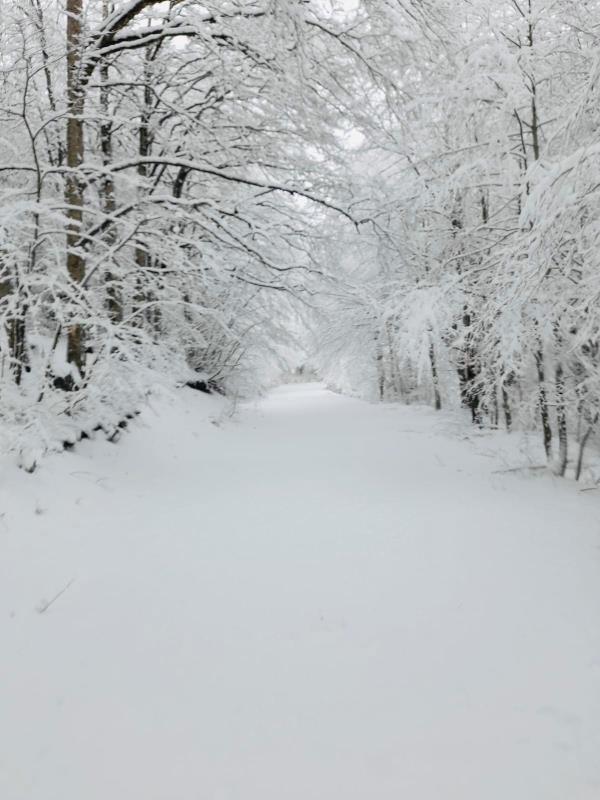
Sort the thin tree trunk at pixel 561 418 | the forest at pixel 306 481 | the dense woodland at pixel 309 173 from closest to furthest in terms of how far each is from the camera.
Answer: the forest at pixel 306 481, the dense woodland at pixel 309 173, the thin tree trunk at pixel 561 418

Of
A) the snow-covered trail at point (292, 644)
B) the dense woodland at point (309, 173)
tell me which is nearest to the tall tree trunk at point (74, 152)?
the dense woodland at point (309, 173)

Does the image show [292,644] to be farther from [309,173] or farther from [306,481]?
[309,173]

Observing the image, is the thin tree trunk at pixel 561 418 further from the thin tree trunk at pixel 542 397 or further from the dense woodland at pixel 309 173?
the thin tree trunk at pixel 542 397

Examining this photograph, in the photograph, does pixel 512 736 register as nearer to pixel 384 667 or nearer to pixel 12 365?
pixel 384 667

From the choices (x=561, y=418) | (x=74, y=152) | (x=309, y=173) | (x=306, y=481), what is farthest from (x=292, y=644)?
(x=309, y=173)

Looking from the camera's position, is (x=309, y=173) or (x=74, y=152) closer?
(x=74, y=152)

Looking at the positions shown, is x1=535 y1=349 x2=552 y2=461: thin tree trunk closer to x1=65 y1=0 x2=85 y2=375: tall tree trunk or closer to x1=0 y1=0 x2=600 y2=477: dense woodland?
x1=0 y1=0 x2=600 y2=477: dense woodland

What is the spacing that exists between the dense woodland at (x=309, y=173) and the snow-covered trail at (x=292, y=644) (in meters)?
1.28

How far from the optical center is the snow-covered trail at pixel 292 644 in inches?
69.6

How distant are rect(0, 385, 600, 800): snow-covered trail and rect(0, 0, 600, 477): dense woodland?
128cm

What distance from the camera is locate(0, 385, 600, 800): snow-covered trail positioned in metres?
1.77

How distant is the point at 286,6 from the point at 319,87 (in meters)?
1.46

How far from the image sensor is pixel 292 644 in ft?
8.26

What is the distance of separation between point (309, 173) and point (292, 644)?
20.7 feet
